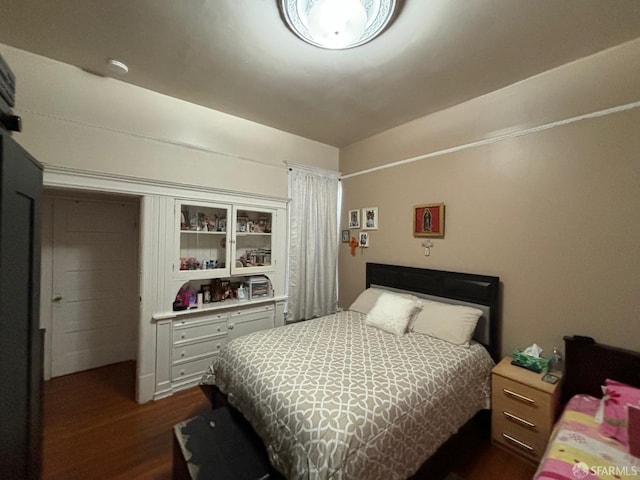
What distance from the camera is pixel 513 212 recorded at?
2223 millimetres

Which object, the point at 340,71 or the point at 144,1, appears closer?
the point at 144,1

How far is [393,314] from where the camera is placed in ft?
8.05

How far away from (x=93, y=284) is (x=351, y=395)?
3.12 metres

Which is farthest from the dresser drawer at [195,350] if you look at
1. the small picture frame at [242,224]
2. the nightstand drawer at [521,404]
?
the nightstand drawer at [521,404]

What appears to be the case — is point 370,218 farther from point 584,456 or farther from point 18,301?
point 18,301

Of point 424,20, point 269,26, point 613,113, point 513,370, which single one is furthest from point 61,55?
point 513,370

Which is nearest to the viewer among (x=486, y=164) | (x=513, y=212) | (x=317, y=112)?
(x=513, y=212)

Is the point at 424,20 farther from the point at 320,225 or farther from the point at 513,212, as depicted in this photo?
the point at 320,225

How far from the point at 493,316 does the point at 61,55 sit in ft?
13.1

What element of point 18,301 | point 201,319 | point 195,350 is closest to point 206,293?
point 201,319

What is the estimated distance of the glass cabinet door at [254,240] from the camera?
10.1ft

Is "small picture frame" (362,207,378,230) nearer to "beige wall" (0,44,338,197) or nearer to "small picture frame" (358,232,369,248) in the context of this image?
"small picture frame" (358,232,369,248)

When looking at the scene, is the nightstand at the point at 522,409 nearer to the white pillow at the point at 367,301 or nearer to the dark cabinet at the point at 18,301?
the white pillow at the point at 367,301

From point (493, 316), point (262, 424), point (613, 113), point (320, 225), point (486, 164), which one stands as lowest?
point (262, 424)
